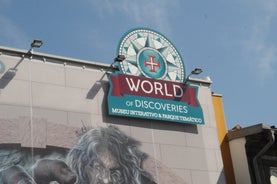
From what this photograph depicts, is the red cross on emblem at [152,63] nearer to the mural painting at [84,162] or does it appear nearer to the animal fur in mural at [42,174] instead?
the mural painting at [84,162]

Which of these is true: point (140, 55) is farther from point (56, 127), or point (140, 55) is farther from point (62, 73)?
point (56, 127)

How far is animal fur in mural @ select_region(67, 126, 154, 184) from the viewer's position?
1570cm

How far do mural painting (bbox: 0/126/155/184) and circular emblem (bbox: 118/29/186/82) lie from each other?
2.29 m

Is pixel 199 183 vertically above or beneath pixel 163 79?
beneath

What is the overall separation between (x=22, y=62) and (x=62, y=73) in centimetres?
122

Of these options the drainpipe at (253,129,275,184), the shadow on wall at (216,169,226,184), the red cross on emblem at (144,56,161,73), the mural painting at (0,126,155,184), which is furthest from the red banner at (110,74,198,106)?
the drainpipe at (253,129,275,184)

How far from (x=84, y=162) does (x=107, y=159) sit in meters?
0.74

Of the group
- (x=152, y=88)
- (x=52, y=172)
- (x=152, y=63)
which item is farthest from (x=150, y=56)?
(x=52, y=172)

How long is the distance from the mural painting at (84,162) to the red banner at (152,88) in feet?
4.34

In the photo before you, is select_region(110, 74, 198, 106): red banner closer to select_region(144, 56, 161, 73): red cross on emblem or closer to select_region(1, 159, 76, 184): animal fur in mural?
select_region(144, 56, 161, 73): red cross on emblem

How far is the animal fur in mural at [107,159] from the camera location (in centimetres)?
1570

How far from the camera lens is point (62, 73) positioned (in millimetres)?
16609

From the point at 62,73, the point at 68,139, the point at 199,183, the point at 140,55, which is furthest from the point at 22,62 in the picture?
the point at 199,183

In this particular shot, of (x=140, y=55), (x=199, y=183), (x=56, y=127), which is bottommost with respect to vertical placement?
(x=199, y=183)
